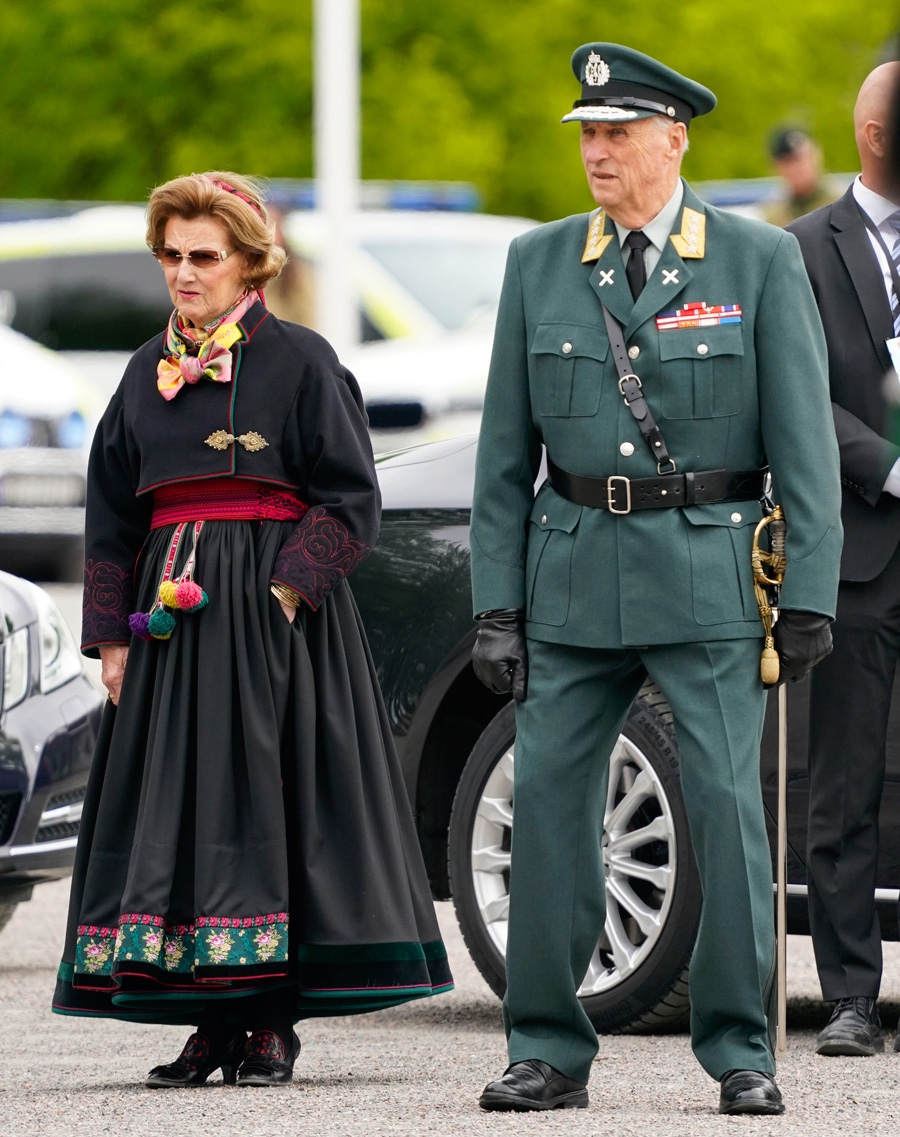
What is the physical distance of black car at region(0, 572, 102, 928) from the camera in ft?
23.1

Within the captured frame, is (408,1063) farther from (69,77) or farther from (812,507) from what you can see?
(69,77)

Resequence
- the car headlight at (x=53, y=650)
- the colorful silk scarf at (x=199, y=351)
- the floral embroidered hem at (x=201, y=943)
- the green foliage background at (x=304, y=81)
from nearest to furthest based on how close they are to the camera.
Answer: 1. the floral embroidered hem at (x=201, y=943)
2. the colorful silk scarf at (x=199, y=351)
3. the car headlight at (x=53, y=650)
4. the green foliage background at (x=304, y=81)

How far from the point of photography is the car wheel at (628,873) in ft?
19.6

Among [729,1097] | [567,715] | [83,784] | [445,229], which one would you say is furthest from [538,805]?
[445,229]

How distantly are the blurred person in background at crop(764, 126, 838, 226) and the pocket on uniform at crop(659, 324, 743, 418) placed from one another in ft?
12.4

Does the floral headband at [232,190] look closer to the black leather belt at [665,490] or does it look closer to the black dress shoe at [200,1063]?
the black leather belt at [665,490]

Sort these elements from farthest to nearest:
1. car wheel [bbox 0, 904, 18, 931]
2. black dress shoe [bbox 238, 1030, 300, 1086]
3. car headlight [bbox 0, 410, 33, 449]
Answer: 1. car headlight [bbox 0, 410, 33, 449]
2. car wheel [bbox 0, 904, 18, 931]
3. black dress shoe [bbox 238, 1030, 300, 1086]

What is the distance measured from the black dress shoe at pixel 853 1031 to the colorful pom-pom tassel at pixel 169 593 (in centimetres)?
171

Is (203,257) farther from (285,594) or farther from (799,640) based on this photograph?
(799,640)

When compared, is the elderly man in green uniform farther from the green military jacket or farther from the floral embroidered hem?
the floral embroidered hem

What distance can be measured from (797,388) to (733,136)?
24911 mm

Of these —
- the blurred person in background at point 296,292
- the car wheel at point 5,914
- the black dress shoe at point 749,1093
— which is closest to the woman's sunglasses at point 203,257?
the black dress shoe at point 749,1093

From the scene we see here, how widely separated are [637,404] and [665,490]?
6.7 inches

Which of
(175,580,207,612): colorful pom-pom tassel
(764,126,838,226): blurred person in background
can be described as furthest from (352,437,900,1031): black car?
(764,126,838,226): blurred person in background
